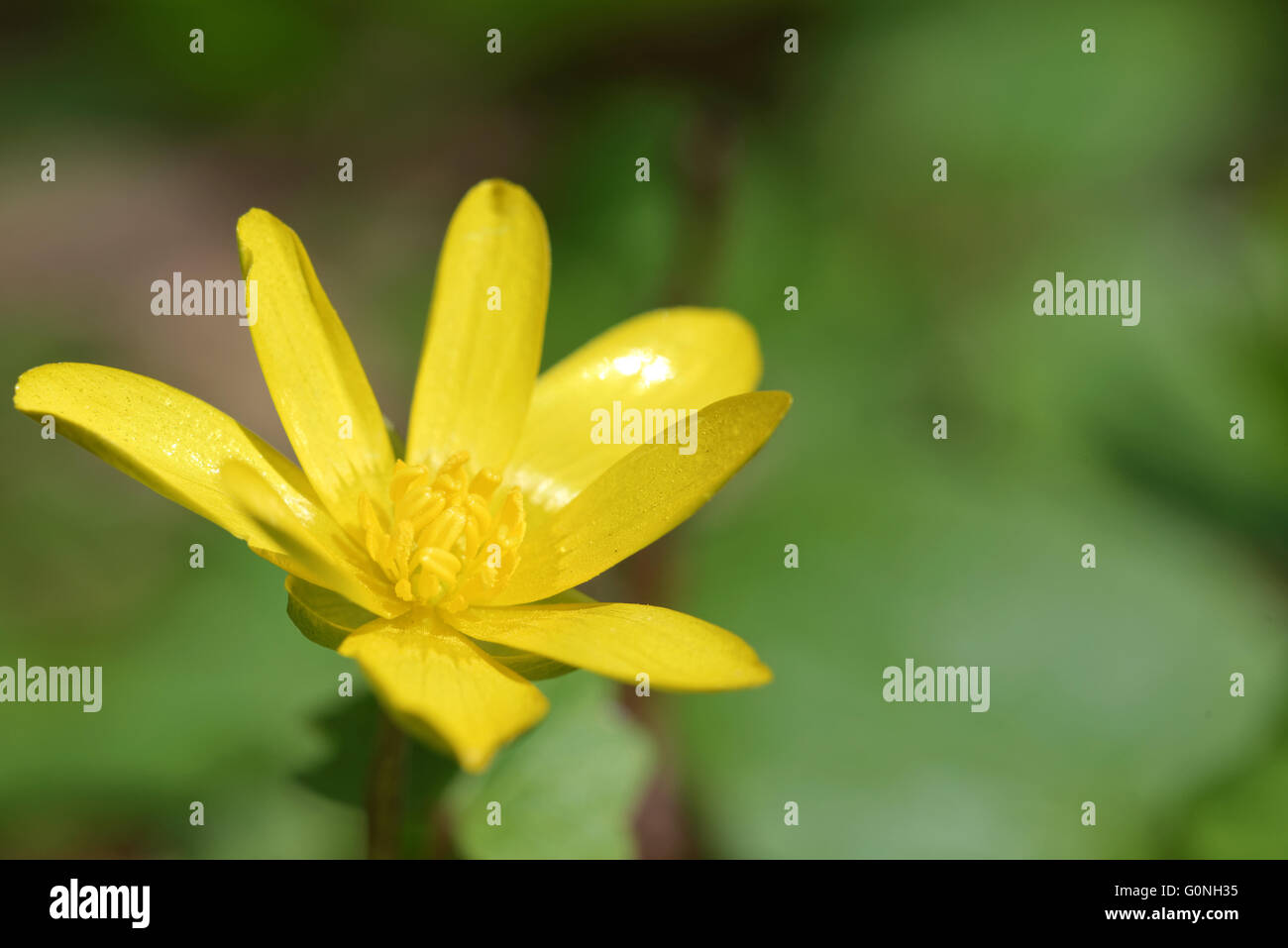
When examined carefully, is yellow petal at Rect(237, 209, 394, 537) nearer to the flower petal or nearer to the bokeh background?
the flower petal

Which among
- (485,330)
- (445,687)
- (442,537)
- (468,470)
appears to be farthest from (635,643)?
(485,330)

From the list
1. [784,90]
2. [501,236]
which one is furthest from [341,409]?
Result: [784,90]

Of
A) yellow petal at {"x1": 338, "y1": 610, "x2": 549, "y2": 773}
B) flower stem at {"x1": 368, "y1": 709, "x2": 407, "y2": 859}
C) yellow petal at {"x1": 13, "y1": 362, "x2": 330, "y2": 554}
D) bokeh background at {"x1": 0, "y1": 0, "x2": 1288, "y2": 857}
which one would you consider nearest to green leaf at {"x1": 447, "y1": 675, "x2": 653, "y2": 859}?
bokeh background at {"x1": 0, "y1": 0, "x2": 1288, "y2": 857}

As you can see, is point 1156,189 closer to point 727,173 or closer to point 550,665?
point 727,173

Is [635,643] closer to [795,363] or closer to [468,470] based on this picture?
[468,470]

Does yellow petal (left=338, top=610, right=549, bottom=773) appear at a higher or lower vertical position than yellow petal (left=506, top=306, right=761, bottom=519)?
lower
